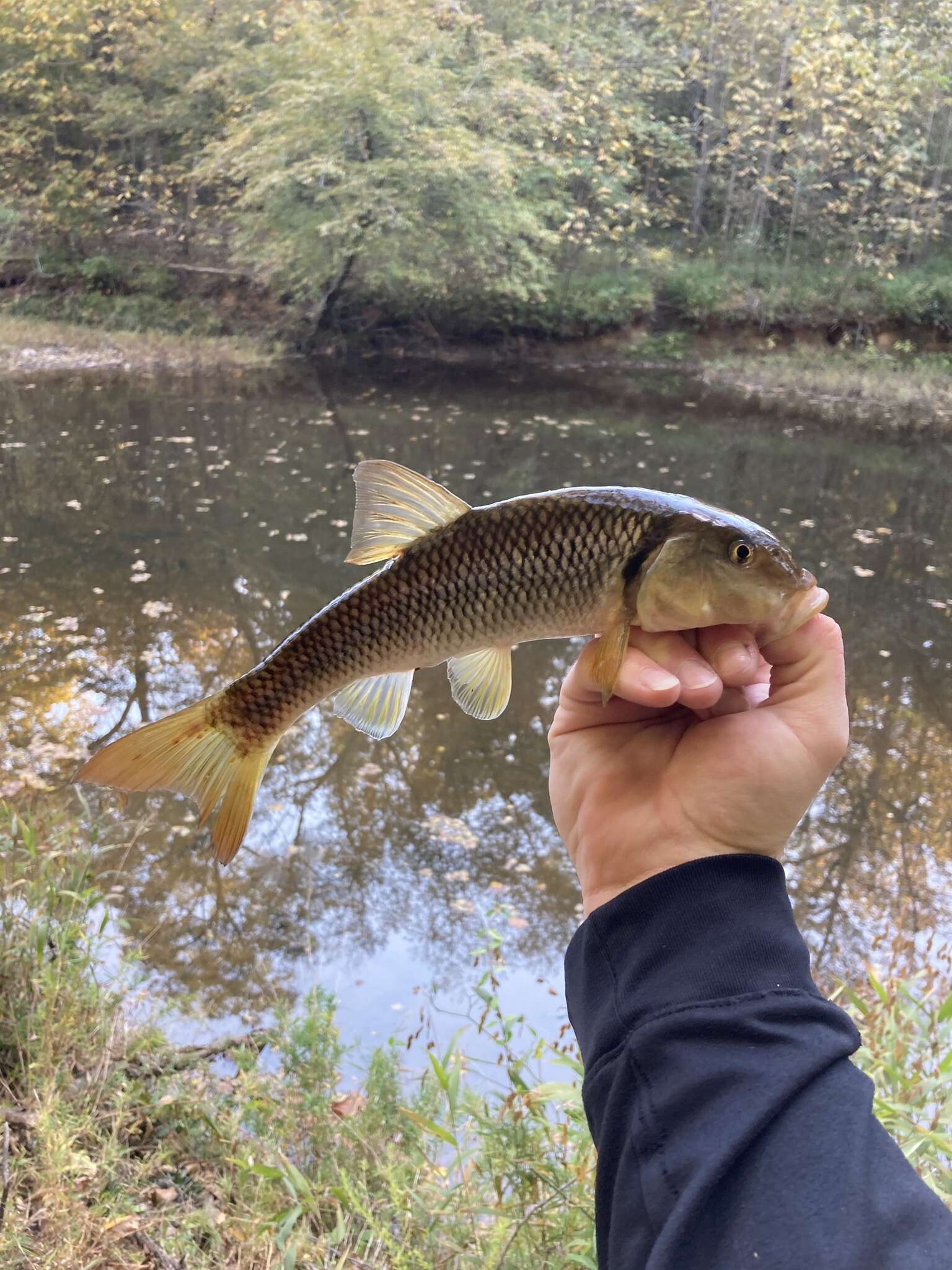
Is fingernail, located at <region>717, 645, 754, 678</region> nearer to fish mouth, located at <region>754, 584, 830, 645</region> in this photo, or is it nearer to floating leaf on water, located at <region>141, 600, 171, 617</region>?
fish mouth, located at <region>754, 584, 830, 645</region>

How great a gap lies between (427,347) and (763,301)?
716cm

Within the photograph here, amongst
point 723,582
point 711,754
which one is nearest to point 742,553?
point 723,582

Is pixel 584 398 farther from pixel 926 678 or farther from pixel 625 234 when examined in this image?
pixel 926 678

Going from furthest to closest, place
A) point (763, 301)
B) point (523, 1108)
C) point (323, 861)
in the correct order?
point (763, 301) → point (323, 861) → point (523, 1108)

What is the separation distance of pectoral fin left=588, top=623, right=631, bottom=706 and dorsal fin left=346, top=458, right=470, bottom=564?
0.34 metres

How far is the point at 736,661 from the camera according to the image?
1.43 metres

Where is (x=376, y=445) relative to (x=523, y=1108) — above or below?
below

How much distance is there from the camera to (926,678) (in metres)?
6.73

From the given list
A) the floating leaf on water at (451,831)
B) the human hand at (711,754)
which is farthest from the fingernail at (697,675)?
the floating leaf on water at (451,831)

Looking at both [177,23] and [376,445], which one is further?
[177,23]

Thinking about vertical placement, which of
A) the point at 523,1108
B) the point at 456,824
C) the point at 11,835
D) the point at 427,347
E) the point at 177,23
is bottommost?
the point at 427,347

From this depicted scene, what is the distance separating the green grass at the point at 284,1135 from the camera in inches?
92.2

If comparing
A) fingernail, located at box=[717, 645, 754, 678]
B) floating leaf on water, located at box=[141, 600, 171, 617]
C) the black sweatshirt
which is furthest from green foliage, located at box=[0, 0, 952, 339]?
the black sweatshirt

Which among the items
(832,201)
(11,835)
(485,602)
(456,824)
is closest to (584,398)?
(832,201)
